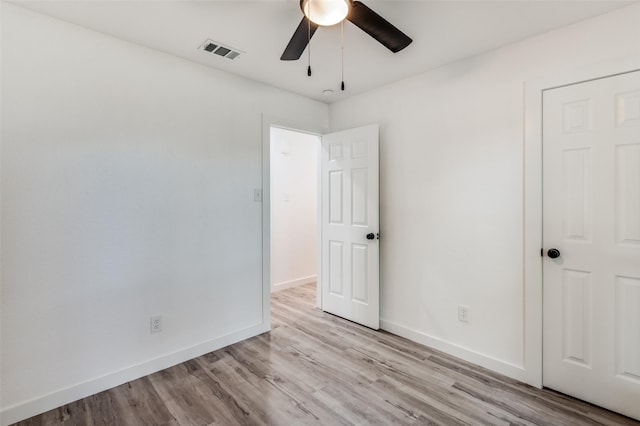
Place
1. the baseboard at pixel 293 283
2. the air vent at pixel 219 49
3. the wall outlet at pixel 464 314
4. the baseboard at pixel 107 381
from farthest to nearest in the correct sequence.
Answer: the baseboard at pixel 293 283, the wall outlet at pixel 464 314, the air vent at pixel 219 49, the baseboard at pixel 107 381

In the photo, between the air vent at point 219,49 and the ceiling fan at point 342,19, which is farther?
the air vent at point 219,49

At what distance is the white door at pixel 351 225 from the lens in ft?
9.96

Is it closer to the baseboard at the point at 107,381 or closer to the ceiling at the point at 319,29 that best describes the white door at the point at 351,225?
the ceiling at the point at 319,29

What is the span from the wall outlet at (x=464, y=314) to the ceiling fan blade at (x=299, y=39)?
2.31 meters

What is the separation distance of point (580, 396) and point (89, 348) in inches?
129

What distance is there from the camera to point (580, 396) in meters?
1.97

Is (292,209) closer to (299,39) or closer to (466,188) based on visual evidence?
(466,188)

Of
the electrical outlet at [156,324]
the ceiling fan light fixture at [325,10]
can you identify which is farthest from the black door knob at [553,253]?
the electrical outlet at [156,324]

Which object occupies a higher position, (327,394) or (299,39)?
(299,39)

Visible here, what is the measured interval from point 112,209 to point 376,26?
2.07 m

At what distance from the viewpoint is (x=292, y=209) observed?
4660 millimetres

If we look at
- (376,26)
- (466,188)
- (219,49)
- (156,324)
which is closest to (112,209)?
(156,324)

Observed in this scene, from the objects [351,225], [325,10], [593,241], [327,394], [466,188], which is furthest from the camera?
[351,225]

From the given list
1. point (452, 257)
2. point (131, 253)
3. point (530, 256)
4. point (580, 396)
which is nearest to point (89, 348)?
point (131, 253)
